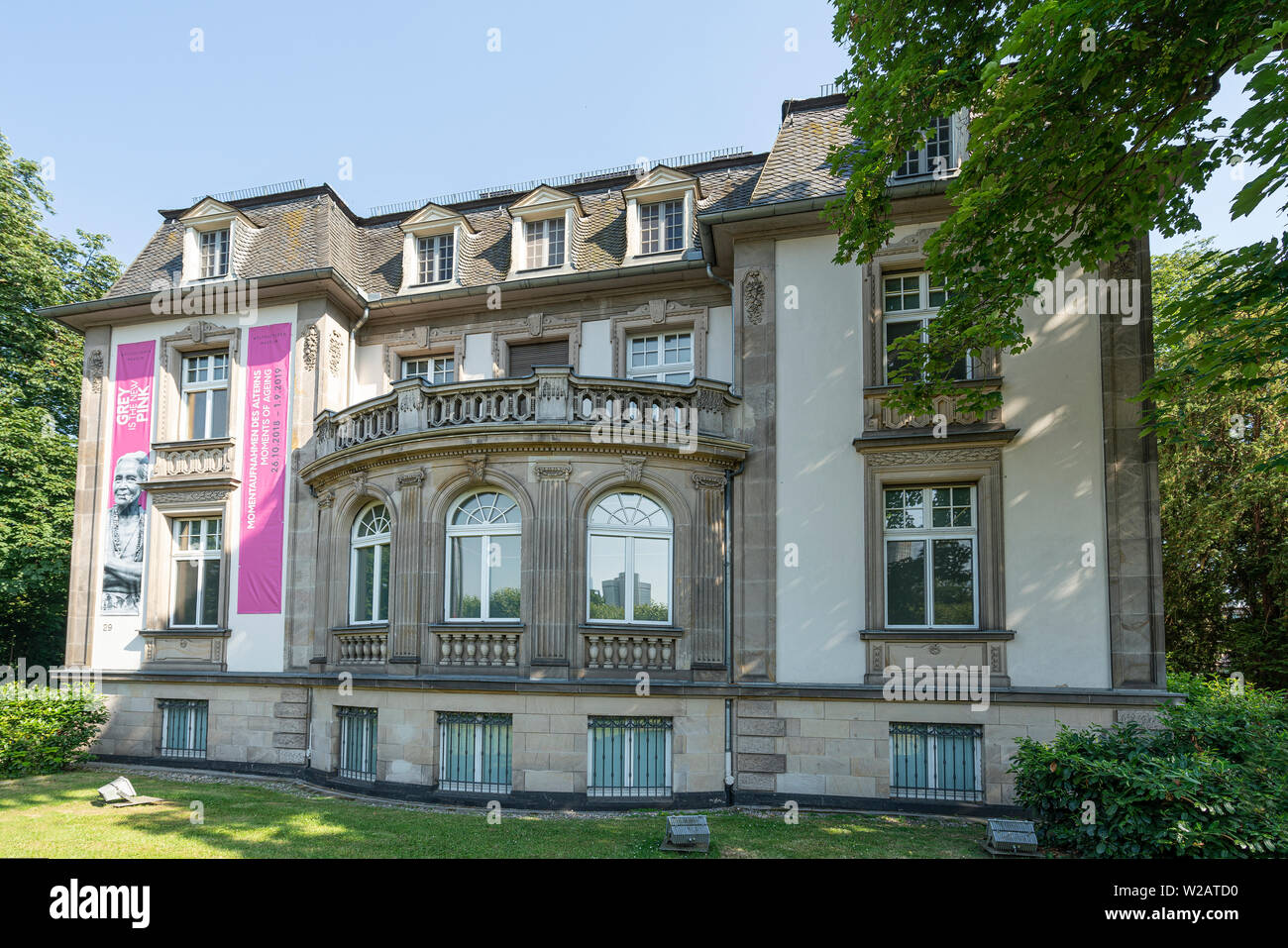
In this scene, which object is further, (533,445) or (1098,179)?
(533,445)

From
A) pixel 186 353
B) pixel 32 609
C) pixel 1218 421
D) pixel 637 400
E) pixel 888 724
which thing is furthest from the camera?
pixel 32 609

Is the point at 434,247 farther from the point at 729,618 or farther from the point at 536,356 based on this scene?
the point at 729,618

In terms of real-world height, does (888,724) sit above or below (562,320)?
below

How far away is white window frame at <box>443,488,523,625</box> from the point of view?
570 inches

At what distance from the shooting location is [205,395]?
19438 mm

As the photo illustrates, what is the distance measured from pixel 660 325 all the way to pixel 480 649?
7.43 m

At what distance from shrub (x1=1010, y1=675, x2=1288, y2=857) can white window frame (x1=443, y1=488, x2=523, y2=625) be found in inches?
330

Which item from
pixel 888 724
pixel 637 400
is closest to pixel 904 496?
pixel 888 724

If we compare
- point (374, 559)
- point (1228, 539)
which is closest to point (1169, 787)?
point (374, 559)

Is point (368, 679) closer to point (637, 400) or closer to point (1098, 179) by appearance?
point (637, 400)

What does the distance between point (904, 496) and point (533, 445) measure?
256 inches

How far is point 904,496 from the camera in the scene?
14.6 meters

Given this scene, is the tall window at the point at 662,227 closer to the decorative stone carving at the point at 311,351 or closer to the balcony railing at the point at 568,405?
the balcony railing at the point at 568,405

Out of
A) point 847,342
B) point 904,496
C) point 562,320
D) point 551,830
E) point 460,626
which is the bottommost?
point 551,830
